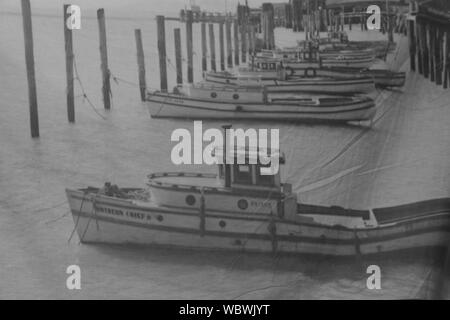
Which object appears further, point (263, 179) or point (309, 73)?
point (309, 73)

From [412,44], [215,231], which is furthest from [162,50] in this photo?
[412,44]

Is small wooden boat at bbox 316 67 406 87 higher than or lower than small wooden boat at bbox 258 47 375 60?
lower

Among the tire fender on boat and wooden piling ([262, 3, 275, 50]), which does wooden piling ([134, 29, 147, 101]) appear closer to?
wooden piling ([262, 3, 275, 50])

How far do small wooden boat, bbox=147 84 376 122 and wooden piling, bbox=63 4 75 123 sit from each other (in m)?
0.20

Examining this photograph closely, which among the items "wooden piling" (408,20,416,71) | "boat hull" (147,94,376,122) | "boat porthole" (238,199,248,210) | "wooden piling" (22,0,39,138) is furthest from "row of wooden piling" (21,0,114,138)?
"wooden piling" (408,20,416,71)

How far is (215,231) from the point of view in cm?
257

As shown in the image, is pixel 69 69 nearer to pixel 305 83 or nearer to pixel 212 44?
pixel 212 44

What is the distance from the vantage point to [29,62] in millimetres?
2592

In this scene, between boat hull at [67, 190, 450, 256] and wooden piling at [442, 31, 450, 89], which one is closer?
boat hull at [67, 190, 450, 256]

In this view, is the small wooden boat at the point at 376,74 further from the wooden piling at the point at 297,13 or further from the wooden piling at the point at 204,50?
the wooden piling at the point at 204,50

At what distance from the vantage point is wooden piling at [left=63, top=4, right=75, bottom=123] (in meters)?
2.59

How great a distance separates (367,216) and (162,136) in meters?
0.57

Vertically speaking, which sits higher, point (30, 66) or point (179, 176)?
point (30, 66)

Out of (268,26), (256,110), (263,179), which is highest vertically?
(268,26)
